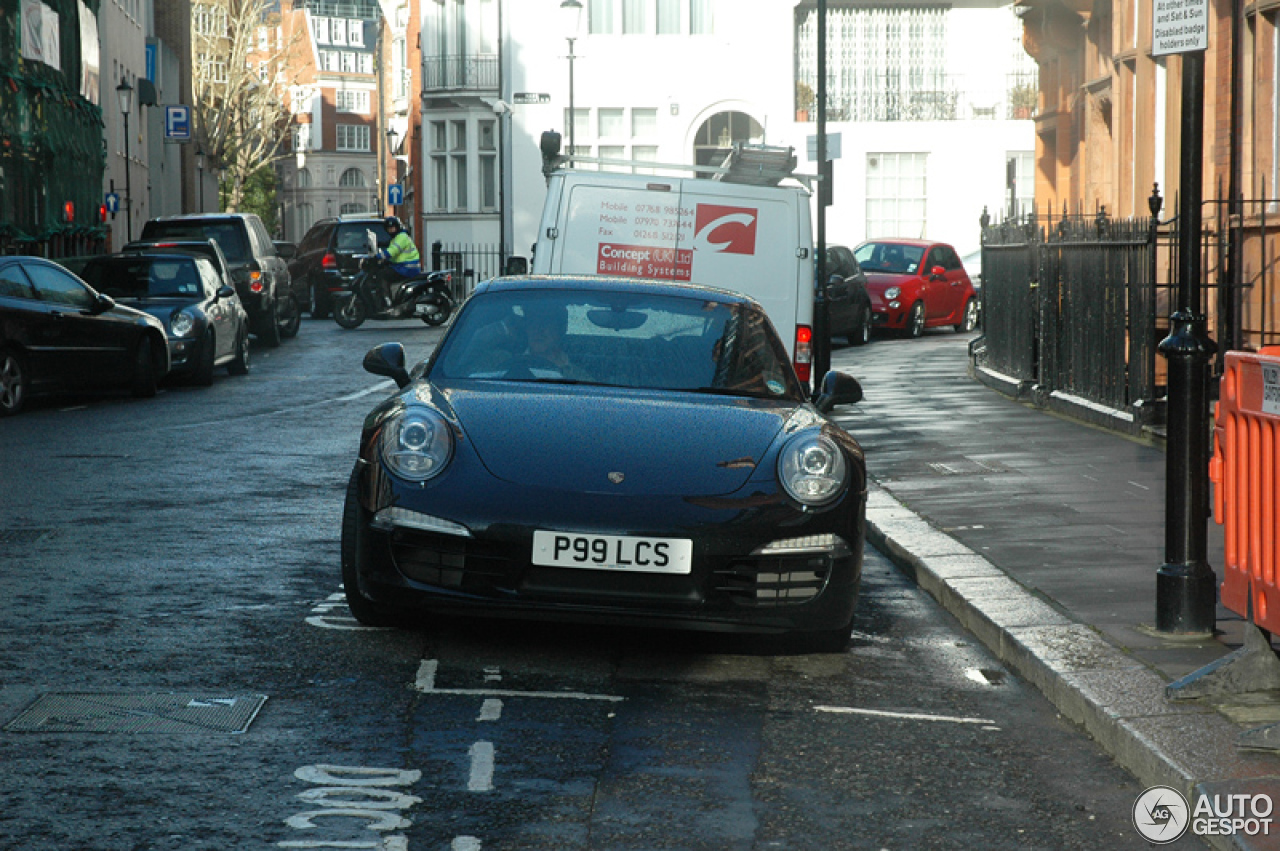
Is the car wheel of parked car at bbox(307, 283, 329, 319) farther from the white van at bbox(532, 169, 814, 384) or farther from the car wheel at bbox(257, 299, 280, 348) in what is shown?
the white van at bbox(532, 169, 814, 384)

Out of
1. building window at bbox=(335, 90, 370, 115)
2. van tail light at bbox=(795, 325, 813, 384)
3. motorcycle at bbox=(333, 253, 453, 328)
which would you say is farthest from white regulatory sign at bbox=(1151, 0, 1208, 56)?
building window at bbox=(335, 90, 370, 115)

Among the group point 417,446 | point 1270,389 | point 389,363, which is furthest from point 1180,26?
point 389,363

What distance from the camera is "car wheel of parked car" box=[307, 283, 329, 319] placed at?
120 ft

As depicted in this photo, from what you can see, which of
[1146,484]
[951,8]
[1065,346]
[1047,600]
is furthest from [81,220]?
[1047,600]

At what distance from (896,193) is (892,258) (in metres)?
14.8

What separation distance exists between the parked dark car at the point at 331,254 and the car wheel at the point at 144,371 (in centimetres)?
1661

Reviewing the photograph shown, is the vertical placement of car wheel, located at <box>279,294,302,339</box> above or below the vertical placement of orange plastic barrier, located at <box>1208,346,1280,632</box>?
above

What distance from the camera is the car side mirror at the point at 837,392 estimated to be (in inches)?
311

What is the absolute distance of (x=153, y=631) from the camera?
674 cm

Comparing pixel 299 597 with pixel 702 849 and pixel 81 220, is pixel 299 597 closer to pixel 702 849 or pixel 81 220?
pixel 702 849

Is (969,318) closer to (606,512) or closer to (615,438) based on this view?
(615,438)

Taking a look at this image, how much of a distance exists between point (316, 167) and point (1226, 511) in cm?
13193

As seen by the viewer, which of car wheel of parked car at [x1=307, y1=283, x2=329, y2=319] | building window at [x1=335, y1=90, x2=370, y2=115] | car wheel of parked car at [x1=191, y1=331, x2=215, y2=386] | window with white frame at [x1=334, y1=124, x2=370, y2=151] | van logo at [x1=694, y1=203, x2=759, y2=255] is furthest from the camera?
building window at [x1=335, y1=90, x2=370, y2=115]

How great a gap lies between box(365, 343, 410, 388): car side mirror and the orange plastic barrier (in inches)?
134
